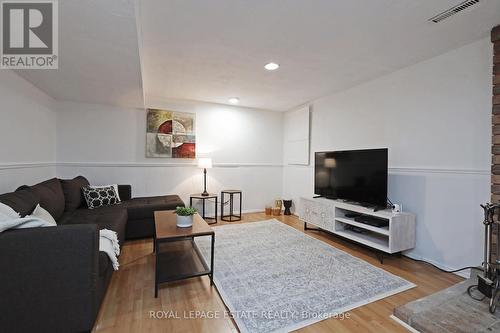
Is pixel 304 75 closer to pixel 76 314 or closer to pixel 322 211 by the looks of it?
pixel 322 211

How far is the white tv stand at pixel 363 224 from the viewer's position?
8.11 ft

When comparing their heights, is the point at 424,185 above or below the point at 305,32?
below

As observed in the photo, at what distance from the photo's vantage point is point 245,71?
2900 millimetres

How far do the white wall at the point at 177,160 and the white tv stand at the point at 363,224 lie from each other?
1.61 metres

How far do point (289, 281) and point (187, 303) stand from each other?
3.06 ft

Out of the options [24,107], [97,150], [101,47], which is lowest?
[97,150]

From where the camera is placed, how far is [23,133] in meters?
2.58

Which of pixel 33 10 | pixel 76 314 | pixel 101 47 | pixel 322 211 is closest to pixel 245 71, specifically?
pixel 101 47

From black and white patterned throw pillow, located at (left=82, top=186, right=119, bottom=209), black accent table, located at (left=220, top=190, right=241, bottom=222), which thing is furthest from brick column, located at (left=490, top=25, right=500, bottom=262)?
black and white patterned throw pillow, located at (left=82, top=186, right=119, bottom=209)

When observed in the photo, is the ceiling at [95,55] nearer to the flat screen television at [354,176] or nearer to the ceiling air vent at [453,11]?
the ceiling air vent at [453,11]

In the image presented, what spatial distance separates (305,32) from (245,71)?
104 cm

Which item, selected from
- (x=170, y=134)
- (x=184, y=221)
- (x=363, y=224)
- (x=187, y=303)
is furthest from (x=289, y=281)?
(x=170, y=134)

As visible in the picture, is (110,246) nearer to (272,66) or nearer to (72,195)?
(72,195)

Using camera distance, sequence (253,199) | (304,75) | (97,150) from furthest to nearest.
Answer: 1. (253,199)
2. (97,150)
3. (304,75)
